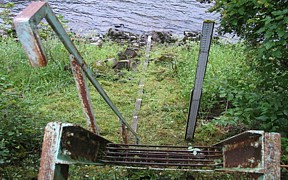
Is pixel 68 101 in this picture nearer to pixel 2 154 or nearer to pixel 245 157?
pixel 2 154

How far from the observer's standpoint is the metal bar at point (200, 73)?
9.25 ft

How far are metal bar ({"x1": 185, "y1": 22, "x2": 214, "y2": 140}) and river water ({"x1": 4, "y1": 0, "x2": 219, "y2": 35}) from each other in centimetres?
636

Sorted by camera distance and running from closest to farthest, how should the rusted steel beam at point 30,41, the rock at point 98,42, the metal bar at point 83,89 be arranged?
1. the rusted steel beam at point 30,41
2. the metal bar at point 83,89
3. the rock at point 98,42

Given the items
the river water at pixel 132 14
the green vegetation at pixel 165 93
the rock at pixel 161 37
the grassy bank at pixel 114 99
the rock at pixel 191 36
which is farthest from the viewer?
the river water at pixel 132 14

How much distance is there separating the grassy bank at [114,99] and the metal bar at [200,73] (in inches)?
8.0

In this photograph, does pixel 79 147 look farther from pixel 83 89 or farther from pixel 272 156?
pixel 272 156

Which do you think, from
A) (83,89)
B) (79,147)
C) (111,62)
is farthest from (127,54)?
(79,147)

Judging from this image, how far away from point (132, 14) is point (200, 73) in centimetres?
843

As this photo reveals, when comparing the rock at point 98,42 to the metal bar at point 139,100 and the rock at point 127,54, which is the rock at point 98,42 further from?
the metal bar at point 139,100

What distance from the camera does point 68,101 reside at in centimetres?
473

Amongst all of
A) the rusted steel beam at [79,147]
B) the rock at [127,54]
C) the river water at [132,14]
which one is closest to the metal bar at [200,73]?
the rusted steel beam at [79,147]

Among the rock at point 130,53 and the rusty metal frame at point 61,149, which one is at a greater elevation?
the rusty metal frame at point 61,149

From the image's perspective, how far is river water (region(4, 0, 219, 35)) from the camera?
10070 millimetres

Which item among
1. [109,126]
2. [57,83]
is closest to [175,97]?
[109,126]
